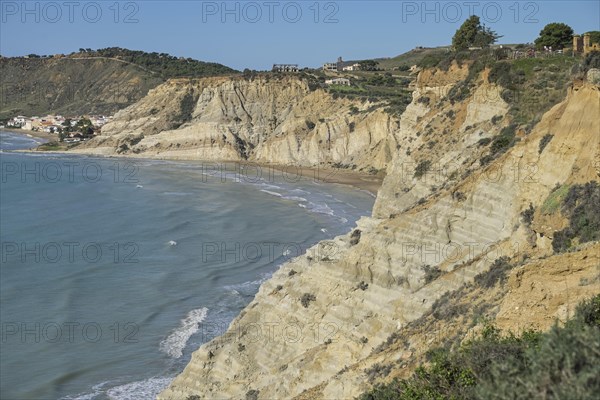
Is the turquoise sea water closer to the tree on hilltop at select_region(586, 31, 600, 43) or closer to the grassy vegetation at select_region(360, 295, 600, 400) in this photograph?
the grassy vegetation at select_region(360, 295, 600, 400)

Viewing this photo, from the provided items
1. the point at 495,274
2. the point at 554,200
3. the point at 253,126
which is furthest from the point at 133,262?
the point at 253,126

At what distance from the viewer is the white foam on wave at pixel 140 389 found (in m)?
23.9

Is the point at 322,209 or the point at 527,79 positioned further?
the point at 322,209

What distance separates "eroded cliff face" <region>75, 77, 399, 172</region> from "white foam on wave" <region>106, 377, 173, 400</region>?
49206mm

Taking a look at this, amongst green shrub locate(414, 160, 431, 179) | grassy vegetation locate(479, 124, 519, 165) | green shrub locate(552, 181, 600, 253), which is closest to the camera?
green shrub locate(552, 181, 600, 253)

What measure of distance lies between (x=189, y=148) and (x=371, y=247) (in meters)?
75.8

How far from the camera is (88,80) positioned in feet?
576

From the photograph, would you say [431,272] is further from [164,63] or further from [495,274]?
[164,63]

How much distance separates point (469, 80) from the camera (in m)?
36.0

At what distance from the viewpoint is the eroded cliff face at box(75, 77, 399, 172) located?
255 ft

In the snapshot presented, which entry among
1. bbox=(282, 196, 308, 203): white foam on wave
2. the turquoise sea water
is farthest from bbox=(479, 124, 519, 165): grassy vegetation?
bbox=(282, 196, 308, 203): white foam on wave

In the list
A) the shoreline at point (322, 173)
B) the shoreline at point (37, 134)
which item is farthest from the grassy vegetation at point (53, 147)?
the shoreline at point (37, 134)

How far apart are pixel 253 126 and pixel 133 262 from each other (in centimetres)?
5664

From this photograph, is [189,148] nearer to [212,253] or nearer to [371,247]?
[212,253]
